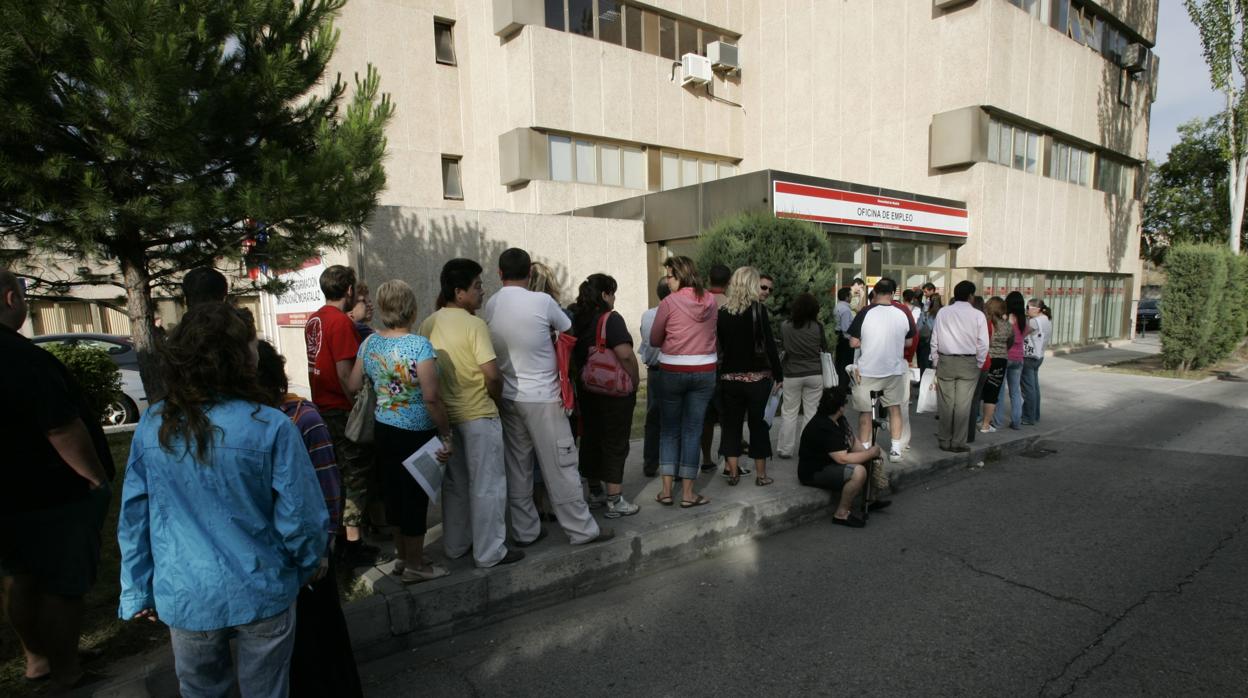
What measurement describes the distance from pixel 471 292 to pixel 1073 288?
2270 cm

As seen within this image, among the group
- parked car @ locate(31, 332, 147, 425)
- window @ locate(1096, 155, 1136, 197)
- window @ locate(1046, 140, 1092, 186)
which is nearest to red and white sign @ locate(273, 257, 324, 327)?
parked car @ locate(31, 332, 147, 425)

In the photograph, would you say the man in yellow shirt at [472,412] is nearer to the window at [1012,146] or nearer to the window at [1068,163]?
the window at [1012,146]

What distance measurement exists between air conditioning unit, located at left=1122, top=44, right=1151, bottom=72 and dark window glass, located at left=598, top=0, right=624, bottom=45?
55.0 ft

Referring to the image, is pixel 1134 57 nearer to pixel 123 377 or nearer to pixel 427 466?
pixel 427 466

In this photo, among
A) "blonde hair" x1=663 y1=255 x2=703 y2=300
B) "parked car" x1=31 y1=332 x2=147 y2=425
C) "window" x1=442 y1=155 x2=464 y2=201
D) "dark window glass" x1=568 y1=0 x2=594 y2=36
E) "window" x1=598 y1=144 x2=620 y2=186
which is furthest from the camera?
A: "window" x1=442 y1=155 x2=464 y2=201

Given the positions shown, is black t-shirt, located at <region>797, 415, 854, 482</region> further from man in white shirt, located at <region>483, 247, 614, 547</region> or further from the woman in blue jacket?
the woman in blue jacket

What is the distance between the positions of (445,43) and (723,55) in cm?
794

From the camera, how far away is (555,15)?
49.4 feet

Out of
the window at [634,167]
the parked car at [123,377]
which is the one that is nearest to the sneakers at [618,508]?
the parked car at [123,377]

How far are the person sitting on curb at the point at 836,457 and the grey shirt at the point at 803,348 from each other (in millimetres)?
1063

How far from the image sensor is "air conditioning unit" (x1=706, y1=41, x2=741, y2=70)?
1817cm

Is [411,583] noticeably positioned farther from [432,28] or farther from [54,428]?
[432,28]

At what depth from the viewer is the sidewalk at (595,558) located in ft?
11.0

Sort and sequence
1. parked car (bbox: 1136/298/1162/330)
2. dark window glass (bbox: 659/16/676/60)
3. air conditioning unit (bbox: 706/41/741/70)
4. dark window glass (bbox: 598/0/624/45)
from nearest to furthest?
dark window glass (bbox: 598/0/624/45)
dark window glass (bbox: 659/16/676/60)
air conditioning unit (bbox: 706/41/741/70)
parked car (bbox: 1136/298/1162/330)
